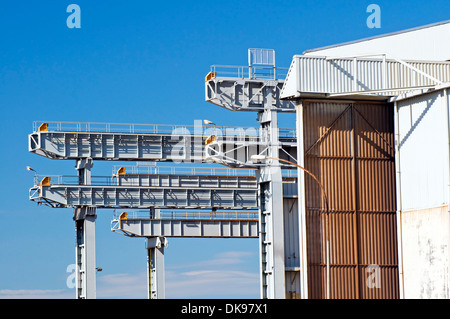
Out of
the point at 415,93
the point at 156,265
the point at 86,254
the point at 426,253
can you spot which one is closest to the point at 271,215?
the point at 426,253

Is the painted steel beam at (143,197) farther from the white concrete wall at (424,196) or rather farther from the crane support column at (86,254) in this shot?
the white concrete wall at (424,196)

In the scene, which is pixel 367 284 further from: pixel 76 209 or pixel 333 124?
pixel 76 209

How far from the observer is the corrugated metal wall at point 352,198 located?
42.6 metres

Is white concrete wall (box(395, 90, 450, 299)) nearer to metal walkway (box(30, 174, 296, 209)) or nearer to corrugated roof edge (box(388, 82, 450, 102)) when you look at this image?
corrugated roof edge (box(388, 82, 450, 102))

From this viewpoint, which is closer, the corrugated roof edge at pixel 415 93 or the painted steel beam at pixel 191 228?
the corrugated roof edge at pixel 415 93

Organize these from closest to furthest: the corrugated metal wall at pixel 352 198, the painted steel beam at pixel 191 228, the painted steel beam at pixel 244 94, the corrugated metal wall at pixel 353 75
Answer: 1. the corrugated metal wall at pixel 352 198
2. the corrugated metal wall at pixel 353 75
3. the painted steel beam at pixel 244 94
4. the painted steel beam at pixel 191 228

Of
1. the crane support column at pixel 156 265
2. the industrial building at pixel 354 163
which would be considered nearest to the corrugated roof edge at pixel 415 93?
the industrial building at pixel 354 163

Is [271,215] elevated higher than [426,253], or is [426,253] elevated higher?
[271,215]

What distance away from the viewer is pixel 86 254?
59.2m

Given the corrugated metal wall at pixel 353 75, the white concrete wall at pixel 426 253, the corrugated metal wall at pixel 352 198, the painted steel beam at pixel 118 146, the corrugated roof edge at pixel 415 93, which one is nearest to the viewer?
the white concrete wall at pixel 426 253

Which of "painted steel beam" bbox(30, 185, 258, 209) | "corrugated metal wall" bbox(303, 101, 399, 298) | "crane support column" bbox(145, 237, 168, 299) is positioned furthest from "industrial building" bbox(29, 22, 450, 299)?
"crane support column" bbox(145, 237, 168, 299)

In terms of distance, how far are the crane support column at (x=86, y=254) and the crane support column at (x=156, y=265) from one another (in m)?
8.26

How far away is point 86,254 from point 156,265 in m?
9.66

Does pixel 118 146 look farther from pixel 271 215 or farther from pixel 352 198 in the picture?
pixel 352 198
